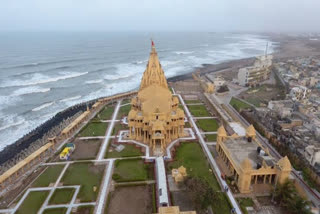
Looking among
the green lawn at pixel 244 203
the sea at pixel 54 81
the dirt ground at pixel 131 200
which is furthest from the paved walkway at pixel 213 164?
the sea at pixel 54 81

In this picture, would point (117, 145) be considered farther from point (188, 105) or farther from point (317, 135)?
point (317, 135)

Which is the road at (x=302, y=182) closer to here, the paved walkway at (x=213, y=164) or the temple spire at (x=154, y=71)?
the paved walkway at (x=213, y=164)

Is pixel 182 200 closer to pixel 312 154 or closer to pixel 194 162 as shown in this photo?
pixel 194 162

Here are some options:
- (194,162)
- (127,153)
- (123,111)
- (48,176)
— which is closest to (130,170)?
(127,153)

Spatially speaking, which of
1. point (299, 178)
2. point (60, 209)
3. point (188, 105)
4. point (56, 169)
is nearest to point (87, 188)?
point (60, 209)

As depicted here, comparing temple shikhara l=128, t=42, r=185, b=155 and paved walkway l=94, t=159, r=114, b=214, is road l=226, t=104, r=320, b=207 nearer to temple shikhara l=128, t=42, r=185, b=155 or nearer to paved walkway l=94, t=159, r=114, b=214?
temple shikhara l=128, t=42, r=185, b=155

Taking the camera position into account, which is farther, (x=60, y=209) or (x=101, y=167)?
(x=101, y=167)

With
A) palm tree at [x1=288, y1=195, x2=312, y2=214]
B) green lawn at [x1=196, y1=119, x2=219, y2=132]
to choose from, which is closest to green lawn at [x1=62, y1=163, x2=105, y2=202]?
green lawn at [x1=196, y1=119, x2=219, y2=132]
